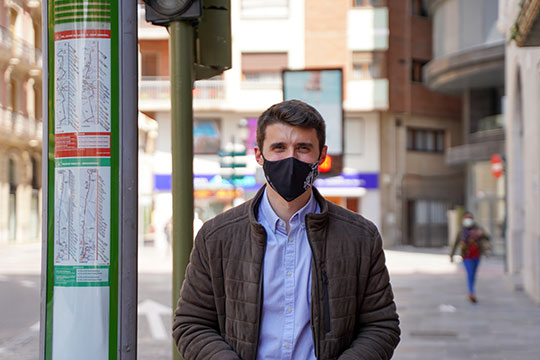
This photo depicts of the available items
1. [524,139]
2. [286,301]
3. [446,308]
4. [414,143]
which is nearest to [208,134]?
[414,143]

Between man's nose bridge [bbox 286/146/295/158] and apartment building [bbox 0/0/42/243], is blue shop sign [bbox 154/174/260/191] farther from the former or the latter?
man's nose bridge [bbox 286/146/295/158]

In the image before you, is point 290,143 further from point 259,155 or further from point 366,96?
point 366,96

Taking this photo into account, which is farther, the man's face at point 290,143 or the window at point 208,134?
the window at point 208,134

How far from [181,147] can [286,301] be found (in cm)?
133

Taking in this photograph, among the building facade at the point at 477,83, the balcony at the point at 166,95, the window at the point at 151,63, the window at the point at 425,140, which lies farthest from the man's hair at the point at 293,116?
the window at the point at 425,140

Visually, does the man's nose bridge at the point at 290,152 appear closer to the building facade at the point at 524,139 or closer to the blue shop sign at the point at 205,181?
the building facade at the point at 524,139

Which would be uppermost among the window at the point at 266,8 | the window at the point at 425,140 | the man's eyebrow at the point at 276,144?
the window at the point at 266,8

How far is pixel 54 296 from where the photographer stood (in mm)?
3707

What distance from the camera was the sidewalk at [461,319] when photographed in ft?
31.9

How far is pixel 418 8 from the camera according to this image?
127ft

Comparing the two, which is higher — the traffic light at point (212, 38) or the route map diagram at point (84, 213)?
the traffic light at point (212, 38)

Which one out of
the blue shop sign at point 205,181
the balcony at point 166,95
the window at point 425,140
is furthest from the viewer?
the window at point 425,140

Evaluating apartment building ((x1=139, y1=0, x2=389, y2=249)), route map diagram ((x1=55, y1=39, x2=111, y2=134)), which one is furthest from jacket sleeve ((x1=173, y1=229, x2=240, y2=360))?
apartment building ((x1=139, y1=0, x2=389, y2=249))

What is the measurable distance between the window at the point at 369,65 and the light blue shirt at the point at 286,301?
34.8 metres
